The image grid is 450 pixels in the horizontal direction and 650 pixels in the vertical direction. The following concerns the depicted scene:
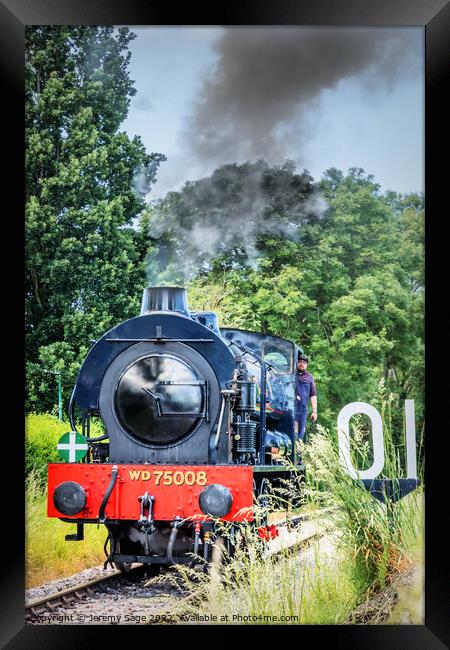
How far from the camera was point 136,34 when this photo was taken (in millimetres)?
7242

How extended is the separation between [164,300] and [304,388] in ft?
5.80

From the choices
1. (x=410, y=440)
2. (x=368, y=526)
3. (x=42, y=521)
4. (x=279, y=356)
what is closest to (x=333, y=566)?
(x=368, y=526)

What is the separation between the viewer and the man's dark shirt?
8484 millimetres

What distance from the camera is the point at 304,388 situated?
28.2 feet

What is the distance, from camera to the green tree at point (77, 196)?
7301mm

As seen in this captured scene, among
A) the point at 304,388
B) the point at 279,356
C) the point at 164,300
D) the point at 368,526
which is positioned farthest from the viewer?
the point at 279,356

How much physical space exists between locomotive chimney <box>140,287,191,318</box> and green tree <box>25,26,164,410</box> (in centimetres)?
28

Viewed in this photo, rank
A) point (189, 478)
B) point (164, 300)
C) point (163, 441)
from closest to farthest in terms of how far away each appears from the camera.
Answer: point (189, 478) < point (163, 441) < point (164, 300)

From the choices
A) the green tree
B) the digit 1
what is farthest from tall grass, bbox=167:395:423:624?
the green tree

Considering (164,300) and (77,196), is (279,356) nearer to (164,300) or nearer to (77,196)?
(164,300)

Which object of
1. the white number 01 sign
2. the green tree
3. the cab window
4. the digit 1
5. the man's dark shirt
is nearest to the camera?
the white number 01 sign

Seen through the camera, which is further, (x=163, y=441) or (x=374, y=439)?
(x=163, y=441)

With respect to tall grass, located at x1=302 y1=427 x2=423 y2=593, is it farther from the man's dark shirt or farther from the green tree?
the green tree

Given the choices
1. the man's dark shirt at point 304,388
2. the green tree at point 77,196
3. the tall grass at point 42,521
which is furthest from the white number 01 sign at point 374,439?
the tall grass at point 42,521
